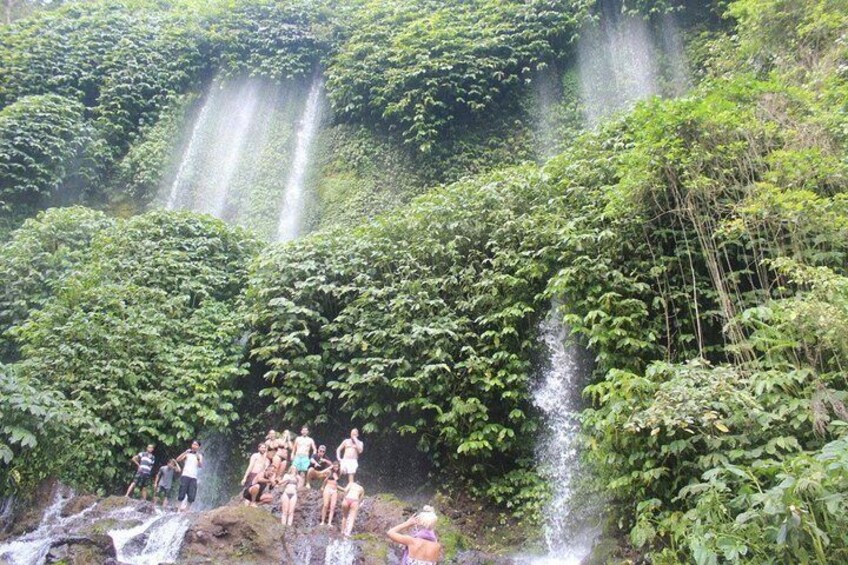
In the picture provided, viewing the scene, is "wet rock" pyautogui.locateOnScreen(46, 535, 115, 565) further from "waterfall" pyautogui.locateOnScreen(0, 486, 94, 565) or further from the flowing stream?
the flowing stream

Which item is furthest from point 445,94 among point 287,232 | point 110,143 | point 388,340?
point 110,143

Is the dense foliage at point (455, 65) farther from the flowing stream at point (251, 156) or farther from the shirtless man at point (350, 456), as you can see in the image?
the shirtless man at point (350, 456)

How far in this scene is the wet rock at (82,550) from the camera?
6566 mm

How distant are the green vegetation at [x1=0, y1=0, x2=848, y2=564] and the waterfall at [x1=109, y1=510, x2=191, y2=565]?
1.75 m

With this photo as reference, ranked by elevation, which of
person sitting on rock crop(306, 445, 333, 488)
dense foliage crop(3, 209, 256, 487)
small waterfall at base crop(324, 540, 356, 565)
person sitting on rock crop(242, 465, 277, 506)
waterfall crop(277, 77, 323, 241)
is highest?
waterfall crop(277, 77, 323, 241)

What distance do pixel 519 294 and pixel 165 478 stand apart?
244 inches

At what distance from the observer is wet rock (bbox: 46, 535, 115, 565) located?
21.5 ft

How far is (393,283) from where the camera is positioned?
1030 centimetres

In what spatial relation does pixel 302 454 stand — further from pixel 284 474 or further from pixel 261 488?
pixel 261 488

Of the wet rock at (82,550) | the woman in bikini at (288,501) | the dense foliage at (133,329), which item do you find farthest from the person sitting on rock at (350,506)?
the dense foliage at (133,329)

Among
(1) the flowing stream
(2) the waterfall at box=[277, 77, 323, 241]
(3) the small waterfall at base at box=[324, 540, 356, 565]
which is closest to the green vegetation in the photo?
(2) the waterfall at box=[277, 77, 323, 241]

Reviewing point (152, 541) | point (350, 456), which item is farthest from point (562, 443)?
point (152, 541)

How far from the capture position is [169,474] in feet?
30.4

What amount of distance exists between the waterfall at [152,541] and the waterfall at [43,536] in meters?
0.70
